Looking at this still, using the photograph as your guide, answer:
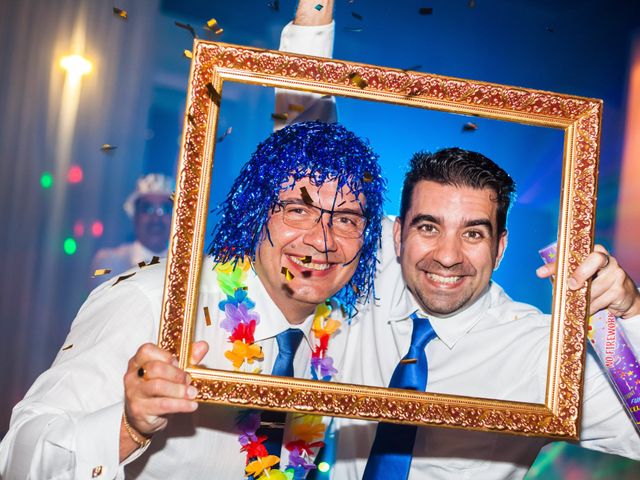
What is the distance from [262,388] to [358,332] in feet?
1.08

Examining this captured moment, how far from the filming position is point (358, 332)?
172 centimetres

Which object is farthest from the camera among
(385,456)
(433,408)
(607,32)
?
(607,32)

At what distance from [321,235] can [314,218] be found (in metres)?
0.05

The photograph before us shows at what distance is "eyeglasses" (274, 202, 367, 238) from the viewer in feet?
5.27

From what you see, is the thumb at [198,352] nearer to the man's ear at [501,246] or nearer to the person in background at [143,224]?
the man's ear at [501,246]

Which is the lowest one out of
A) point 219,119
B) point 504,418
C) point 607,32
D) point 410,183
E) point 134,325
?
point 504,418

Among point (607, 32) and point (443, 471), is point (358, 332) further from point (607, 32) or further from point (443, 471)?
point (607, 32)

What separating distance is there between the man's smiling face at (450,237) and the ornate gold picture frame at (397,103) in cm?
19

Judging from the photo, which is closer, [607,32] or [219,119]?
[219,119]

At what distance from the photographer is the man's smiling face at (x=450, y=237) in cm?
164

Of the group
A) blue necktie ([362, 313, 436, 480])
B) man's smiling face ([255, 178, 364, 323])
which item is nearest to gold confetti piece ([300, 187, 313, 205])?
man's smiling face ([255, 178, 364, 323])

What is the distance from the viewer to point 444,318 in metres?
1.71

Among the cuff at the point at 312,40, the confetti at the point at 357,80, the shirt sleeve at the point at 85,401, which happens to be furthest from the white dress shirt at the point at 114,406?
the cuff at the point at 312,40

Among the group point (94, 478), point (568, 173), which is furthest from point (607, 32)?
point (94, 478)
